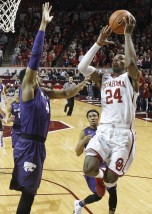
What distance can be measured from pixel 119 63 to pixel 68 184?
287cm

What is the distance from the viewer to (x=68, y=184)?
22.3ft

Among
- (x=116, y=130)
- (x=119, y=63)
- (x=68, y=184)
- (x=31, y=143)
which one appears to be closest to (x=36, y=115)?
(x=31, y=143)

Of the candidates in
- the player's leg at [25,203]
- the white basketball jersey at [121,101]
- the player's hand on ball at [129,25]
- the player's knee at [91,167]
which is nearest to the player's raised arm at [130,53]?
the player's hand on ball at [129,25]

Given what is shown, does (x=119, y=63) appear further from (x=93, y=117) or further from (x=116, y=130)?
(x=93, y=117)

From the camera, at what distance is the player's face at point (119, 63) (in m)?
4.60

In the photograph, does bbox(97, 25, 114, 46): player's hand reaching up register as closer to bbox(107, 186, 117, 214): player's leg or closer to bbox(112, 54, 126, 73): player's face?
bbox(112, 54, 126, 73): player's face

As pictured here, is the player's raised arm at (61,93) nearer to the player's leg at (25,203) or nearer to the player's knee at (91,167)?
the player's knee at (91,167)

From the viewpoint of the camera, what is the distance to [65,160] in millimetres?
8625

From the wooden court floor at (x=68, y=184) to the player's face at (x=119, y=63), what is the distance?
2.03 metres

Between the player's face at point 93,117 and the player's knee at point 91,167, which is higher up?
the player's face at point 93,117

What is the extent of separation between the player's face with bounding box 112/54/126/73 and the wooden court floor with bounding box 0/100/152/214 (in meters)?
2.03

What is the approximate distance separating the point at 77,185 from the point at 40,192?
738 millimetres

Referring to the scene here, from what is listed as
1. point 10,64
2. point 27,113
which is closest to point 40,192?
point 27,113

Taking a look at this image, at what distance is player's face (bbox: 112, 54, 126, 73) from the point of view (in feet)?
15.1
